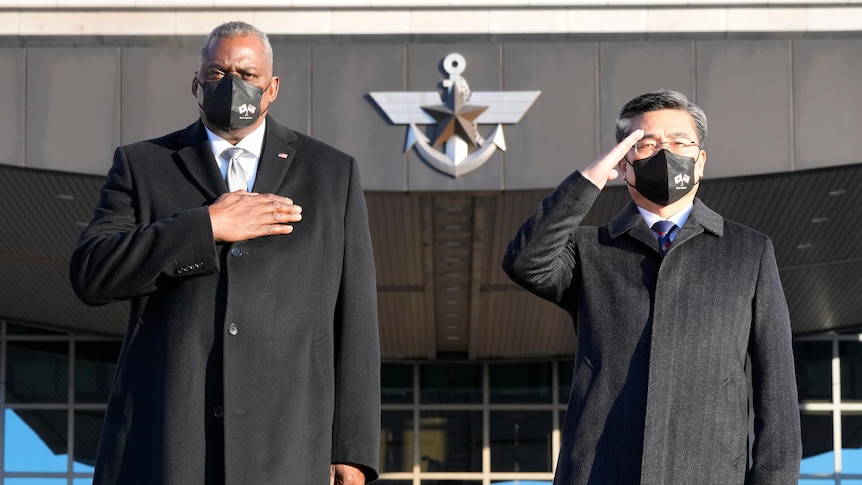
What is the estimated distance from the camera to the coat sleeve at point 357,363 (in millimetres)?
3408

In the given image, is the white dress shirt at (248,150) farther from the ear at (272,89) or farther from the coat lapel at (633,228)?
the coat lapel at (633,228)

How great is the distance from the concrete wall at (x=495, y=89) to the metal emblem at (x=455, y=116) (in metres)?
0.08

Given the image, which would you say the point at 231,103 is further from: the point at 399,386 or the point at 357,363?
the point at 399,386

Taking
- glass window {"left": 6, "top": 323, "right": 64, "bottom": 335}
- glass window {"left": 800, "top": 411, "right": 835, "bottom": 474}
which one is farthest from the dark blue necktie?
glass window {"left": 6, "top": 323, "right": 64, "bottom": 335}

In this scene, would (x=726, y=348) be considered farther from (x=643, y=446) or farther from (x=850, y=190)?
(x=850, y=190)

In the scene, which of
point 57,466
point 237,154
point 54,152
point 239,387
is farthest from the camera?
point 57,466

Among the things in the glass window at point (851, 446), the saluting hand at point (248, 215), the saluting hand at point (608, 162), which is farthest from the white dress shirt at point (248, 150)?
the glass window at point (851, 446)

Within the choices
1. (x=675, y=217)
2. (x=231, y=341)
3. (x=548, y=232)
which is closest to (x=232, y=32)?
(x=231, y=341)

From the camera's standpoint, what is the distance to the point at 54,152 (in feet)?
44.0

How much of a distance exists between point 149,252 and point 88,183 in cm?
1085

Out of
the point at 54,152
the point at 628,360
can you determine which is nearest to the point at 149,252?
the point at 628,360

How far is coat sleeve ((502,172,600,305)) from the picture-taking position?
3830mm

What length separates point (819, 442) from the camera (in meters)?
21.1

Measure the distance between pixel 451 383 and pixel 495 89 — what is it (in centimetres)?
945
